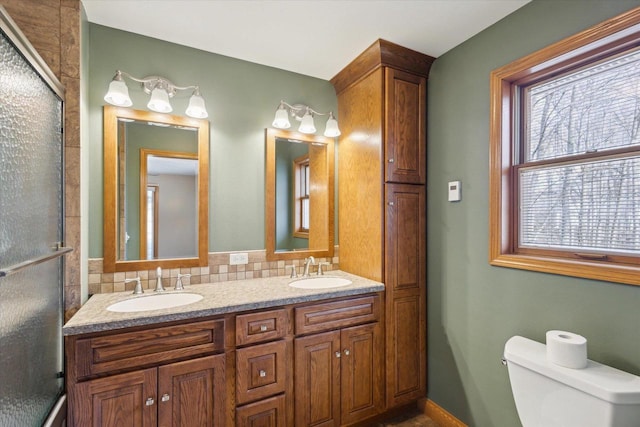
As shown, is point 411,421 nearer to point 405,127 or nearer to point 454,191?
point 454,191

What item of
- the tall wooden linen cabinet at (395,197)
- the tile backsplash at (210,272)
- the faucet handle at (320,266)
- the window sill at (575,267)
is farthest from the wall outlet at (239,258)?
the window sill at (575,267)

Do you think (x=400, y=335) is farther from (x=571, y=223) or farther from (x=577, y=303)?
(x=571, y=223)

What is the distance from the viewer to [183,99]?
200 centimetres

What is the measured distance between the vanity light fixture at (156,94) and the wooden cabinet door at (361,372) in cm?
165

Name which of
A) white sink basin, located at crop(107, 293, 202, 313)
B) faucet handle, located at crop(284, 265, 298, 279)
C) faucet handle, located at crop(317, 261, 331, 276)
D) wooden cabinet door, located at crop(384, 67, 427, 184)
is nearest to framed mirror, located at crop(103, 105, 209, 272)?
white sink basin, located at crop(107, 293, 202, 313)

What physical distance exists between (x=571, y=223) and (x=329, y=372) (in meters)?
1.50

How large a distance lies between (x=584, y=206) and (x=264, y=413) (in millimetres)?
1891

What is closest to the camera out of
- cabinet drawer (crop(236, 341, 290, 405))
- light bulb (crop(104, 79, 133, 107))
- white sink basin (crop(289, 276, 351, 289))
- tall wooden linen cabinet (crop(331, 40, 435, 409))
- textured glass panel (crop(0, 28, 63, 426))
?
textured glass panel (crop(0, 28, 63, 426))

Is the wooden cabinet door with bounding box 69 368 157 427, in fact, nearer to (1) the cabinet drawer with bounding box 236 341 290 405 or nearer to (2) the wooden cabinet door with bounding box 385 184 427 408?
(1) the cabinet drawer with bounding box 236 341 290 405

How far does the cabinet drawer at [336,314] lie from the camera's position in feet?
5.71

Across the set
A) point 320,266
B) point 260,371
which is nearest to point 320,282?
point 320,266

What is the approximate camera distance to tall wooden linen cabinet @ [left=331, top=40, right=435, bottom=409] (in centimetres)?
201

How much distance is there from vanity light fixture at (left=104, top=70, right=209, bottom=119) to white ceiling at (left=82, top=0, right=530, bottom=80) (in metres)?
0.30

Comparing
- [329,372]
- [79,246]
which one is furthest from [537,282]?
[79,246]
